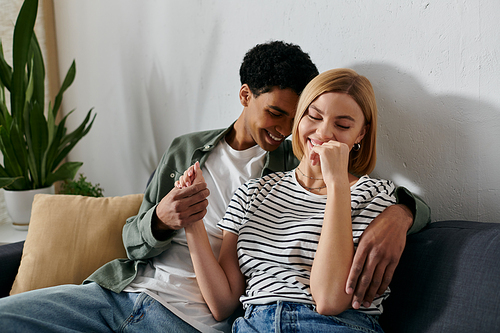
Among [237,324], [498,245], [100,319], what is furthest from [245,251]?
[498,245]

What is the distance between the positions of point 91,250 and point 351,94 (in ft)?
3.79

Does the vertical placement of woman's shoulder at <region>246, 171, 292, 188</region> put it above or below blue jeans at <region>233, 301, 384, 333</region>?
above

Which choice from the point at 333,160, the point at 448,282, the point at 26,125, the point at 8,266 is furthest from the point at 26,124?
the point at 448,282

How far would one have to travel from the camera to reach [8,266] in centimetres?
149

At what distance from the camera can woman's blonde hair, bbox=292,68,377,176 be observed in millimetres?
1087

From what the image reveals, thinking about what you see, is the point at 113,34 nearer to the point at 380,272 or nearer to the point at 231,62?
the point at 231,62

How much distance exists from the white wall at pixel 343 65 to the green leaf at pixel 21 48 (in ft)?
1.80

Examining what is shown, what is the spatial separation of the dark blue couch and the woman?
0.07 meters

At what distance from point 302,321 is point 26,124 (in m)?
2.03

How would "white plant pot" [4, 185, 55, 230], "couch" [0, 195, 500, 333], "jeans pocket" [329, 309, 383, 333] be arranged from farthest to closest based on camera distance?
"white plant pot" [4, 185, 55, 230]
"jeans pocket" [329, 309, 383, 333]
"couch" [0, 195, 500, 333]

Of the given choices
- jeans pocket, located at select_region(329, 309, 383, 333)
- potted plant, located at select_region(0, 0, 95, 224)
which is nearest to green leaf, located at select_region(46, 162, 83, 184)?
potted plant, located at select_region(0, 0, 95, 224)

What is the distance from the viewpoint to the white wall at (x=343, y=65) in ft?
3.56

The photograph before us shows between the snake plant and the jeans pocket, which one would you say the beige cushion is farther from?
the jeans pocket

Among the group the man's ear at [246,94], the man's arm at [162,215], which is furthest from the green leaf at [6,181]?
the man's ear at [246,94]
